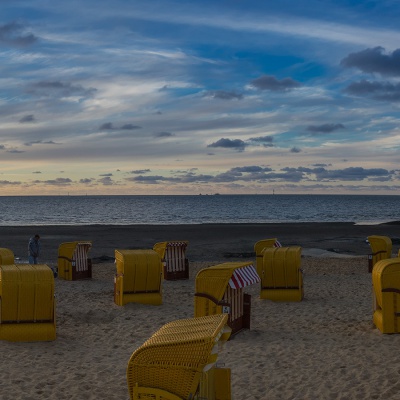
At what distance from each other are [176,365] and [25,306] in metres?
6.75

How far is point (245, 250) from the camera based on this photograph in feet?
125

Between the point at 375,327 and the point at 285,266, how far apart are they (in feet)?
13.1

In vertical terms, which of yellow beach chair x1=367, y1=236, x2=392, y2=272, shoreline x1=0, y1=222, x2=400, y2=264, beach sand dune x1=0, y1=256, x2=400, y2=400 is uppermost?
yellow beach chair x1=367, y1=236, x2=392, y2=272

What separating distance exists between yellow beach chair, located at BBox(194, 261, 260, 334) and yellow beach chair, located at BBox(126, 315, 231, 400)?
5897 mm

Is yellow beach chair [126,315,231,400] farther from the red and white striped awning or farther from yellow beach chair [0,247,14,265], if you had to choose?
yellow beach chair [0,247,14,265]

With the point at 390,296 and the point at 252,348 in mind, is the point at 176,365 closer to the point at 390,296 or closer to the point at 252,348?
the point at 252,348

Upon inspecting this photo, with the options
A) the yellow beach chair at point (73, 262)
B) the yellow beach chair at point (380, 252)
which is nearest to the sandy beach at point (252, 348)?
the yellow beach chair at point (73, 262)

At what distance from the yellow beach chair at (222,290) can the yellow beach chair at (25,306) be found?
329 centimetres

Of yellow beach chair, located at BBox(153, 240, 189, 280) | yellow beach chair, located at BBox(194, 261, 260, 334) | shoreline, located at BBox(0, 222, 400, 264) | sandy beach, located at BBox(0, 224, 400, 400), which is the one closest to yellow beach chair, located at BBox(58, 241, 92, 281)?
sandy beach, located at BBox(0, 224, 400, 400)

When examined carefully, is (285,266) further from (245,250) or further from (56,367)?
(245,250)

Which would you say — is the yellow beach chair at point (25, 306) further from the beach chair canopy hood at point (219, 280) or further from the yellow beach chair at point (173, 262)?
the yellow beach chair at point (173, 262)

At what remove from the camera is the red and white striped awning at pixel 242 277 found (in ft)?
43.9

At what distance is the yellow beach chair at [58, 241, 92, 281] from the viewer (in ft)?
73.8

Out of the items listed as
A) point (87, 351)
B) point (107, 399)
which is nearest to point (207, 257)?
point (87, 351)
